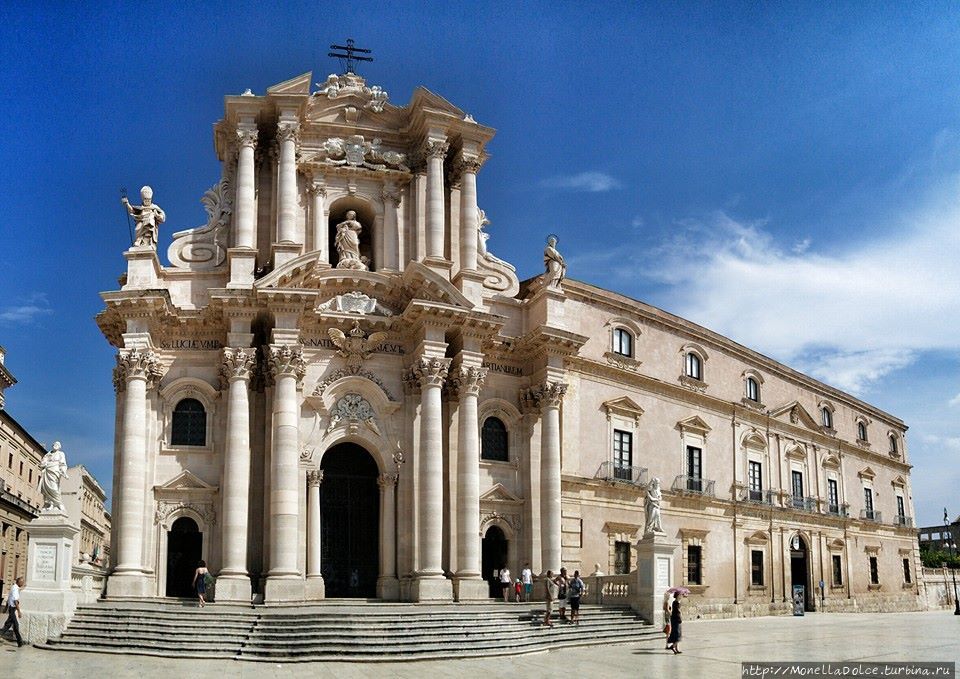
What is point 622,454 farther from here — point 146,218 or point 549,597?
point 146,218

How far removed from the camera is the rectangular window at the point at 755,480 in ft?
147

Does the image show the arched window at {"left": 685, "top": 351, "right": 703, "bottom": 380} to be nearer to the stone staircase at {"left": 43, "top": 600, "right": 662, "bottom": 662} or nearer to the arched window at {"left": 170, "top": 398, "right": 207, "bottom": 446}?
the stone staircase at {"left": 43, "top": 600, "right": 662, "bottom": 662}

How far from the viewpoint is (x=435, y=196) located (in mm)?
34844

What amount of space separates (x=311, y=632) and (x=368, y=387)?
1034cm

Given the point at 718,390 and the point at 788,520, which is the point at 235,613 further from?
the point at 788,520

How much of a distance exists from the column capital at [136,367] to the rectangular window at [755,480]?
25892 millimetres

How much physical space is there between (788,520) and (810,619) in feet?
22.6

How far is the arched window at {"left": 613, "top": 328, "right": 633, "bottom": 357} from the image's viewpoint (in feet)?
129

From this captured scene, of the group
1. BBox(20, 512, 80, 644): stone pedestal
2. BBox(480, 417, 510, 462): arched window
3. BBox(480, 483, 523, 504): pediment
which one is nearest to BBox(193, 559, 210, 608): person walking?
BBox(20, 512, 80, 644): stone pedestal

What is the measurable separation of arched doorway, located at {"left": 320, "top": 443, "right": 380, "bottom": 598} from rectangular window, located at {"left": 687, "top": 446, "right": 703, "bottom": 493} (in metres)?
13.9

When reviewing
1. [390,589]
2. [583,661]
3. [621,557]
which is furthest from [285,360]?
[621,557]

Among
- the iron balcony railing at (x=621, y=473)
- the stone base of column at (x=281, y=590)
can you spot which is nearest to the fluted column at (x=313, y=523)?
the stone base of column at (x=281, y=590)

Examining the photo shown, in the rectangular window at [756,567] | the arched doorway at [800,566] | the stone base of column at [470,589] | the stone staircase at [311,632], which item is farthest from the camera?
the arched doorway at [800,566]

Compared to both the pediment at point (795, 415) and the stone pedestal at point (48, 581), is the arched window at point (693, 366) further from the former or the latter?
the stone pedestal at point (48, 581)
